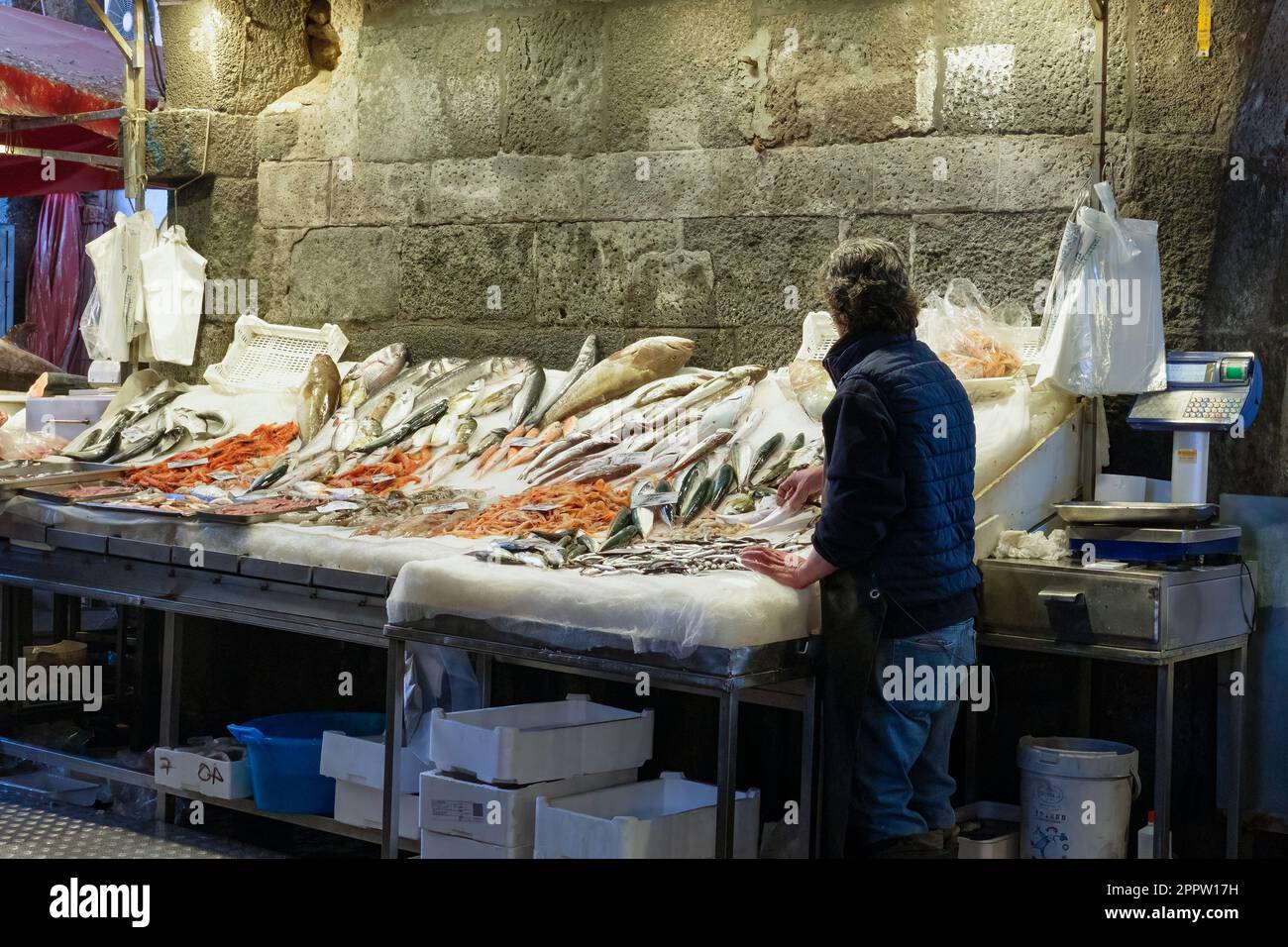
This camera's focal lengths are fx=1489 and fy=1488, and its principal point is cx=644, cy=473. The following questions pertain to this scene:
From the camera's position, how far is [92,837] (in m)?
5.80

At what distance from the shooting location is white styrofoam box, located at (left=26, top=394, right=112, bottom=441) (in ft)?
25.4

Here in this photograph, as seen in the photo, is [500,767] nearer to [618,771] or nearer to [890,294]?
[618,771]

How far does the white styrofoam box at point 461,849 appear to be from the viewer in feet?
14.2

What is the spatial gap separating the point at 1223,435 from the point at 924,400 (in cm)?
196

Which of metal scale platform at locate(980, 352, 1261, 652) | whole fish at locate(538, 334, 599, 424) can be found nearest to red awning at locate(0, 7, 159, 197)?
whole fish at locate(538, 334, 599, 424)

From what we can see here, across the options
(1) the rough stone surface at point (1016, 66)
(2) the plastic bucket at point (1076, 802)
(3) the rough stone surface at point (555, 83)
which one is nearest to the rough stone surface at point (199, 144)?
(3) the rough stone surface at point (555, 83)

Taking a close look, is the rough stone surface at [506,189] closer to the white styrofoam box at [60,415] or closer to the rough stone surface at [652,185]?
the rough stone surface at [652,185]

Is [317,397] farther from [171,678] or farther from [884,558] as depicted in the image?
[884,558]

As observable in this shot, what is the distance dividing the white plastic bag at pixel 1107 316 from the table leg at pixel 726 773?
6.42 feet

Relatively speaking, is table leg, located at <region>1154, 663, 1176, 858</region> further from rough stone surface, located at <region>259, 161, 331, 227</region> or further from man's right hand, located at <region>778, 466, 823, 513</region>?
rough stone surface, located at <region>259, 161, 331, 227</region>

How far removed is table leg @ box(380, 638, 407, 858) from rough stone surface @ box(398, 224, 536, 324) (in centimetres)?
287

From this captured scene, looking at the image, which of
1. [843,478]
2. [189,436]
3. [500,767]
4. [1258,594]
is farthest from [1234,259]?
[189,436]

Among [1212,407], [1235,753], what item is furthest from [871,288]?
[1235,753]

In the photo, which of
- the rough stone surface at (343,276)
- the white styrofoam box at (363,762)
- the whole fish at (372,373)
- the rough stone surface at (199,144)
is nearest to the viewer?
the white styrofoam box at (363,762)
